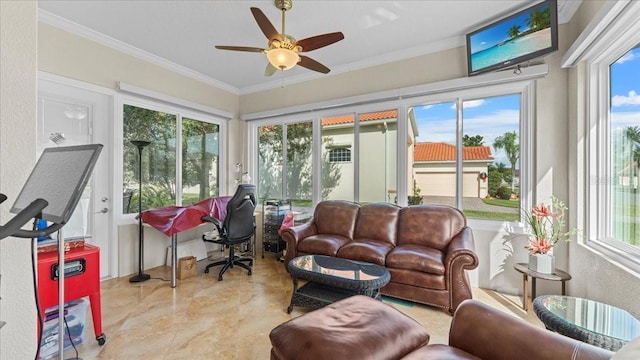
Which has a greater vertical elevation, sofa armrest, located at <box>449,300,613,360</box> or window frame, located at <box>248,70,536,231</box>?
window frame, located at <box>248,70,536,231</box>

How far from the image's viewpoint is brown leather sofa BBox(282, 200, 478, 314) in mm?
2604

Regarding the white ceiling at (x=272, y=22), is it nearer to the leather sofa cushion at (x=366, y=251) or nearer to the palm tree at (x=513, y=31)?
the palm tree at (x=513, y=31)

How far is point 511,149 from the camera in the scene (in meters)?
3.17

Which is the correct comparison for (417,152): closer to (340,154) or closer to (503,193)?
(503,193)

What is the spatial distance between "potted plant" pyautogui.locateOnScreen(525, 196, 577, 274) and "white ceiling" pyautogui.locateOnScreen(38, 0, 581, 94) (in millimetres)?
1892

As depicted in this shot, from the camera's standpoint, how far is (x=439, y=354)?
4.21ft

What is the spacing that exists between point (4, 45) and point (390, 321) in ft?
6.72

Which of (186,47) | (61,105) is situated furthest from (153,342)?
(186,47)

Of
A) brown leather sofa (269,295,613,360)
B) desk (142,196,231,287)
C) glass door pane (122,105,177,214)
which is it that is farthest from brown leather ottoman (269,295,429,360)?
glass door pane (122,105,177,214)

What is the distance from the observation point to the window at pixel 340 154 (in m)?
4.34

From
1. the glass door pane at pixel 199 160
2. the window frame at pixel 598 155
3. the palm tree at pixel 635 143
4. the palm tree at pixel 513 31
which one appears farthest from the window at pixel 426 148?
the palm tree at pixel 635 143

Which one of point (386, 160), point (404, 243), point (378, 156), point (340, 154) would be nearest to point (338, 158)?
point (340, 154)

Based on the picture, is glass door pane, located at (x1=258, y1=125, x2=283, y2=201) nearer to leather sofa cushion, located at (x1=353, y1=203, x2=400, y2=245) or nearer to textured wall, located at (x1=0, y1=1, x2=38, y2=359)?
leather sofa cushion, located at (x1=353, y1=203, x2=400, y2=245)

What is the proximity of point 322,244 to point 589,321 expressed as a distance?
225 cm
